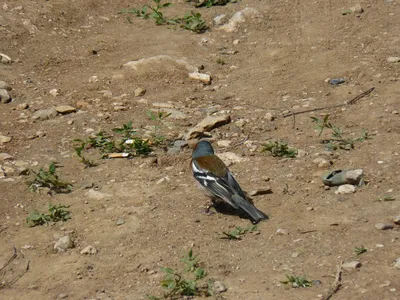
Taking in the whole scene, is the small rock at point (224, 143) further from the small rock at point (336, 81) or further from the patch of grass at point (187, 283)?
the patch of grass at point (187, 283)

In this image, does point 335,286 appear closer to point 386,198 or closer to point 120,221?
point 386,198

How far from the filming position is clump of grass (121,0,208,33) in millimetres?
10352

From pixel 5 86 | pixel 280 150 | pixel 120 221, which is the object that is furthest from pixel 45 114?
pixel 280 150

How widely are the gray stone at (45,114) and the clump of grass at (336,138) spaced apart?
8.75ft

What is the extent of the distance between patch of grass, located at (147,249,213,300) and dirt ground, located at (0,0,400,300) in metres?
0.13

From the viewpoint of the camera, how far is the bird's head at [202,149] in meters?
7.33

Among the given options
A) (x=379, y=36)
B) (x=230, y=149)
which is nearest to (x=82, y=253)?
(x=230, y=149)

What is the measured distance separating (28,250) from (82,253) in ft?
1.51

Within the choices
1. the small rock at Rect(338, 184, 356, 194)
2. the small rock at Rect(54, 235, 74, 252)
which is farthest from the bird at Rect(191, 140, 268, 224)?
the small rock at Rect(54, 235, 74, 252)

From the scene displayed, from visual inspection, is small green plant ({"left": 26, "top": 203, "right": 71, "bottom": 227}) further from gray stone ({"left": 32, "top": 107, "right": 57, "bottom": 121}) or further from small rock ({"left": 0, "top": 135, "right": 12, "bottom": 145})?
gray stone ({"left": 32, "top": 107, "right": 57, "bottom": 121})

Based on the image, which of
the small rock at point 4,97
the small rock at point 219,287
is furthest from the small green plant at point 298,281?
the small rock at point 4,97

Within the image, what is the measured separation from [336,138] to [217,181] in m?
1.43

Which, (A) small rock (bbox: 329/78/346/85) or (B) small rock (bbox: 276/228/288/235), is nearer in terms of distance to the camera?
(B) small rock (bbox: 276/228/288/235)

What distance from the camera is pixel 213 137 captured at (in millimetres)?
8109
